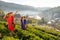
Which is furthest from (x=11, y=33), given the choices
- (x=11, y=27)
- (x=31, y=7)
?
(x=31, y=7)

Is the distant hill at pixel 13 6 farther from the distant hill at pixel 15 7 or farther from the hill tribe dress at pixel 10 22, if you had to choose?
the hill tribe dress at pixel 10 22

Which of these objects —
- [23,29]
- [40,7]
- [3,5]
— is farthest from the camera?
[40,7]

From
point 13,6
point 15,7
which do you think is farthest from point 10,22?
point 13,6

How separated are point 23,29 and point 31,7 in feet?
13.1

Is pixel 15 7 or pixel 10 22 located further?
pixel 15 7

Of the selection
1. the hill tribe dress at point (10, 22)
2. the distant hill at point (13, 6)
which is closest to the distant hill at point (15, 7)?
the distant hill at point (13, 6)

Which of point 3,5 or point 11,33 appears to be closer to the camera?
point 11,33

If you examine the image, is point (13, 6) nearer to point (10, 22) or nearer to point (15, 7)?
point (15, 7)

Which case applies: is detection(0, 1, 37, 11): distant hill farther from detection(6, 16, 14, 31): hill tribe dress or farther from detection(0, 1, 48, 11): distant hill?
detection(6, 16, 14, 31): hill tribe dress

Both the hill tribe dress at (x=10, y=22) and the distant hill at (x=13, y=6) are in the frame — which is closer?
the hill tribe dress at (x=10, y=22)

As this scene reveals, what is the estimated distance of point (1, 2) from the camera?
14055 millimetres

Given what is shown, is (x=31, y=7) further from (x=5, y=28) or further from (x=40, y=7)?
(x=5, y=28)

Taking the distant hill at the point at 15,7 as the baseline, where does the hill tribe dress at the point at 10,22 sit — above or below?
below

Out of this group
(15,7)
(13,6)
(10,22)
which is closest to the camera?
(10,22)
